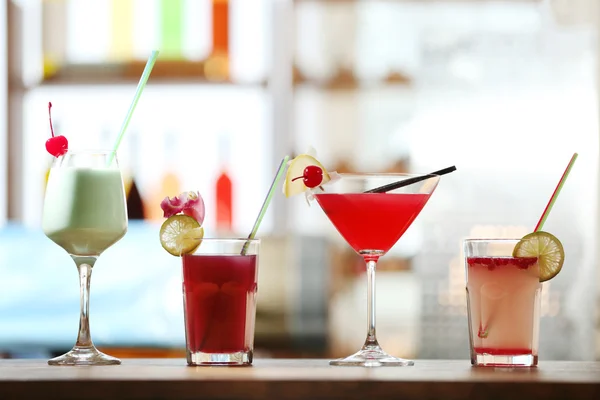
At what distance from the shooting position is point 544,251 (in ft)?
4.12

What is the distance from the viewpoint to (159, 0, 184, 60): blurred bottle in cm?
352

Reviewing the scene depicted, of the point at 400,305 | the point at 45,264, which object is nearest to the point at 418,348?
the point at 400,305

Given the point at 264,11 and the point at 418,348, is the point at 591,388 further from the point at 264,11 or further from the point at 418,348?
the point at 264,11

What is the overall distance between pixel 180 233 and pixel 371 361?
11.9 inches

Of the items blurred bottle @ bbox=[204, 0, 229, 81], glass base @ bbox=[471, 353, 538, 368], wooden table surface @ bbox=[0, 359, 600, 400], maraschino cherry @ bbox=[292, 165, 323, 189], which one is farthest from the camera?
blurred bottle @ bbox=[204, 0, 229, 81]

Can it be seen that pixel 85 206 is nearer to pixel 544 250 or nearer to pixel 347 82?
pixel 544 250

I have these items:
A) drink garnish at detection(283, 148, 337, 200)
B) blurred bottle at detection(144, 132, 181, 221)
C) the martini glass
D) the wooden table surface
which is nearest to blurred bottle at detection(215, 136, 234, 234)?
blurred bottle at detection(144, 132, 181, 221)

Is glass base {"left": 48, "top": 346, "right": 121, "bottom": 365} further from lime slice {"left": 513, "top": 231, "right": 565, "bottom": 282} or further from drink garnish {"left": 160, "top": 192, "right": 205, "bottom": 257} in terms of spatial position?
lime slice {"left": 513, "top": 231, "right": 565, "bottom": 282}

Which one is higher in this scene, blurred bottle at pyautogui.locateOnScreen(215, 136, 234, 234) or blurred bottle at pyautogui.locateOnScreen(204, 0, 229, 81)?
blurred bottle at pyautogui.locateOnScreen(204, 0, 229, 81)

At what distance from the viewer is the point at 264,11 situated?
3518 mm

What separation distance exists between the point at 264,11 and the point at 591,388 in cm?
270

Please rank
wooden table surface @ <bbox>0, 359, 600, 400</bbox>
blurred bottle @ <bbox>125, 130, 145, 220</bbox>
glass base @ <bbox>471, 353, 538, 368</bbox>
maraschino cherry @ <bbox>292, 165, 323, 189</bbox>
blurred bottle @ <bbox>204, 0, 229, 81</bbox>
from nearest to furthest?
1. wooden table surface @ <bbox>0, 359, 600, 400</bbox>
2. glass base @ <bbox>471, 353, 538, 368</bbox>
3. maraschino cherry @ <bbox>292, 165, 323, 189</bbox>
4. blurred bottle @ <bbox>125, 130, 145, 220</bbox>
5. blurred bottle @ <bbox>204, 0, 229, 81</bbox>

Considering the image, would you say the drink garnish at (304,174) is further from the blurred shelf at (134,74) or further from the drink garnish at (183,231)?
the blurred shelf at (134,74)

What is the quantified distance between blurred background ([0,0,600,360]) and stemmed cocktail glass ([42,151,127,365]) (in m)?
1.86
